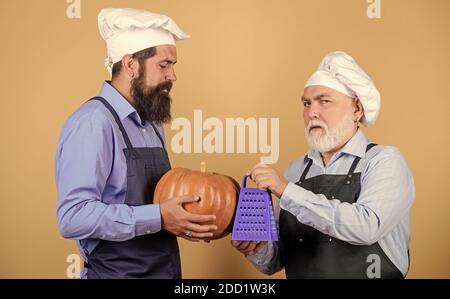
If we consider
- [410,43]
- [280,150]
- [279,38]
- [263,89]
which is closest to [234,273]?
[280,150]

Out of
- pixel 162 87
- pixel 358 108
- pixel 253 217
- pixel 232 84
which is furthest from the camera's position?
pixel 232 84

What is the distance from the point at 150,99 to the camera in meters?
3.03

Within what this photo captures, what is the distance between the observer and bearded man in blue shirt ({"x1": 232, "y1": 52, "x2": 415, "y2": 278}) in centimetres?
286

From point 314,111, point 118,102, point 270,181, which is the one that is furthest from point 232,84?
point 270,181

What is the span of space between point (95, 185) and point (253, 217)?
2.14ft

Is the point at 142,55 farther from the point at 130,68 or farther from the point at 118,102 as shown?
the point at 118,102

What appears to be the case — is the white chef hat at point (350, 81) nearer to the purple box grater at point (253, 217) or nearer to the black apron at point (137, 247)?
the purple box grater at point (253, 217)

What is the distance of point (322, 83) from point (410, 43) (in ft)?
4.50

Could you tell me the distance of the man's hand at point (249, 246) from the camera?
3092 mm

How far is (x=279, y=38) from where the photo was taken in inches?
168

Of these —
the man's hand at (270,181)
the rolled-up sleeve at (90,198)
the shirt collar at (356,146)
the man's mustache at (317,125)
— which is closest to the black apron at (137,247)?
the rolled-up sleeve at (90,198)

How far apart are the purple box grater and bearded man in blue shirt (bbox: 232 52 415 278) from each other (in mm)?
60

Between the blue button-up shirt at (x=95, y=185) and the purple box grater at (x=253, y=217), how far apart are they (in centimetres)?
34
